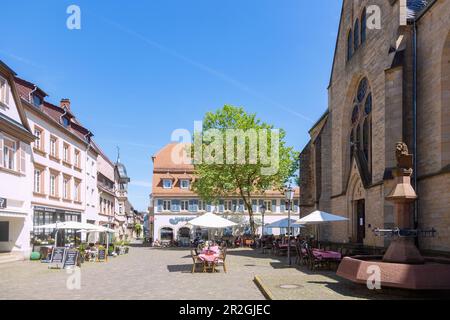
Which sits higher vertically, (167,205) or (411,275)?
(411,275)

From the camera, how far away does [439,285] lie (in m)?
9.89

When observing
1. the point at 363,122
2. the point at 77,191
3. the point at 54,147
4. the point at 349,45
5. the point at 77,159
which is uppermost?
the point at 349,45

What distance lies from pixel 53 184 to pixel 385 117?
2222 cm

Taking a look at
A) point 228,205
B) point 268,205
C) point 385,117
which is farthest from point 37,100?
point 268,205

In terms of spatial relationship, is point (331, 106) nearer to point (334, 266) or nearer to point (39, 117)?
point (334, 266)

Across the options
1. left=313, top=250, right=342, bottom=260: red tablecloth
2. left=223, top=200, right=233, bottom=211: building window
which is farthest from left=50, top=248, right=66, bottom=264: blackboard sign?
left=223, top=200, right=233, bottom=211: building window

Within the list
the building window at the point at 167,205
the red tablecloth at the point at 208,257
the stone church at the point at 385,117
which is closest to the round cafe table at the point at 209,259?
the red tablecloth at the point at 208,257

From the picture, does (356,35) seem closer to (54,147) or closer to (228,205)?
(54,147)

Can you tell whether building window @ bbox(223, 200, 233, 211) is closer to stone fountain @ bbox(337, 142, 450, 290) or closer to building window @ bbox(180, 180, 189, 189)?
building window @ bbox(180, 180, 189, 189)

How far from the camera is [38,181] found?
91.6 ft

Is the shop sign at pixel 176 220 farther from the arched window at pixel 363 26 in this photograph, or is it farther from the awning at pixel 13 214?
the arched window at pixel 363 26

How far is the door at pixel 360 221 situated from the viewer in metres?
24.3
